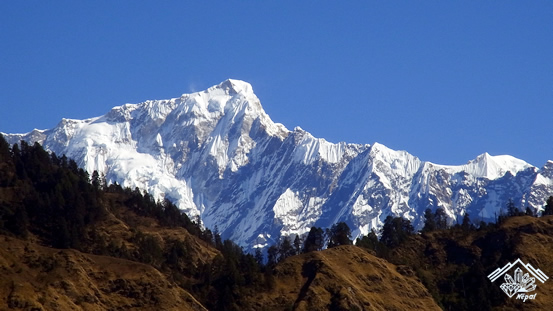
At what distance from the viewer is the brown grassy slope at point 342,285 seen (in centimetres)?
16300

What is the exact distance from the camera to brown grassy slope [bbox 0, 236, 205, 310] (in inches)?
5600

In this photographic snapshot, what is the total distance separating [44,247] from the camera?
160 meters

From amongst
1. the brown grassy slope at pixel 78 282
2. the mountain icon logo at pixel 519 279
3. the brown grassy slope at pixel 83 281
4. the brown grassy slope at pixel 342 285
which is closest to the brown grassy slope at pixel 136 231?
the brown grassy slope at pixel 78 282

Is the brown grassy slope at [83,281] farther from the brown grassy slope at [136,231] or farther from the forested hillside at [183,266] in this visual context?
the brown grassy slope at [136,231]

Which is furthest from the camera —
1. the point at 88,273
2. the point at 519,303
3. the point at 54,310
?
the point at 519,303

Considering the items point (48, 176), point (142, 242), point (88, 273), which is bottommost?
point (88, 273)

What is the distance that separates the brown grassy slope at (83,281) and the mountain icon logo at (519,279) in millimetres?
55999

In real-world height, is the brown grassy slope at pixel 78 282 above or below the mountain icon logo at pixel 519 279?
below

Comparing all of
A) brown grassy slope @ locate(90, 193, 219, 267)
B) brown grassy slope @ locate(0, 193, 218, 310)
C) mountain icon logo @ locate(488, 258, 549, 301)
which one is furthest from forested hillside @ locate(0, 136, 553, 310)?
mountain icon logo @ locate(488, 258, 549, 301)

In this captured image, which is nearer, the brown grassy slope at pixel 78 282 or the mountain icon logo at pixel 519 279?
the brown grassy slope at pixel 78 282

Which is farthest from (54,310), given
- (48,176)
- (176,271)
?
(48,176)

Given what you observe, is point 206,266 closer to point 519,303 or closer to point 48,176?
point 48,176

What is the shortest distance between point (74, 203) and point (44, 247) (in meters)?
21.7

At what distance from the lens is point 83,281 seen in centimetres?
14962
